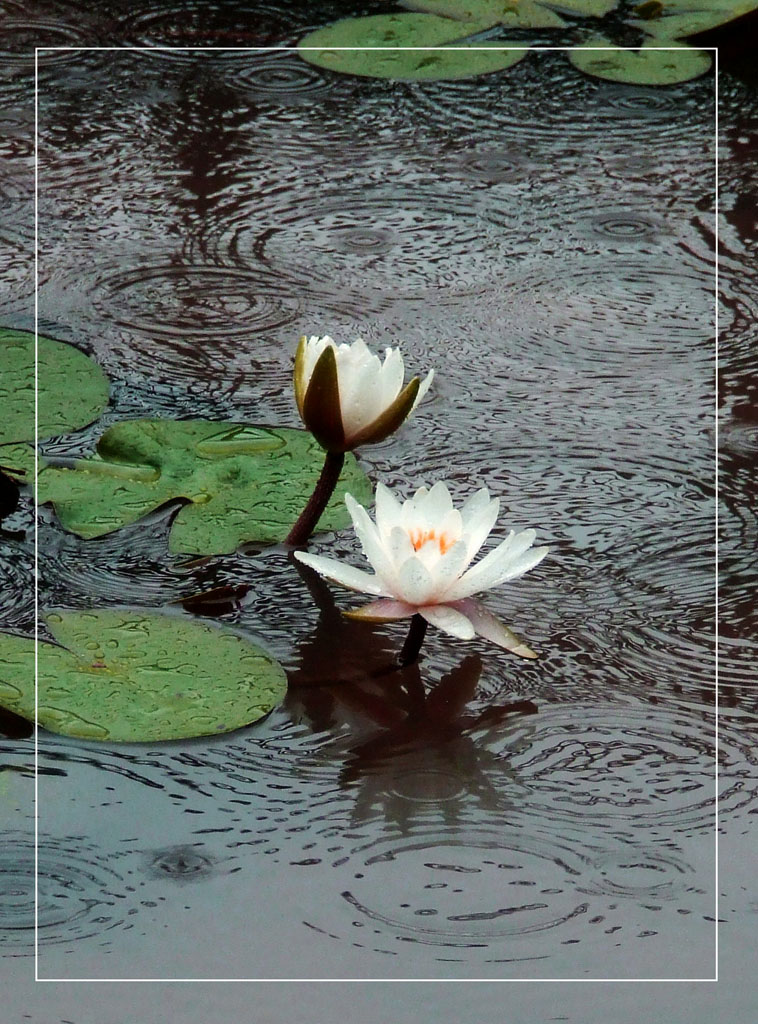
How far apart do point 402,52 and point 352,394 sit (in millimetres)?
1503

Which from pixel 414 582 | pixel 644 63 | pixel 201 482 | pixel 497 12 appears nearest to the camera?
pixel 414 582

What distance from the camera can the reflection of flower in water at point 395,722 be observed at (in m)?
1.07

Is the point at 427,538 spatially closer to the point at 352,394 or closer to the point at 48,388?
the point at 352,394

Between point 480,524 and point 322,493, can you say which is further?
point 322,493

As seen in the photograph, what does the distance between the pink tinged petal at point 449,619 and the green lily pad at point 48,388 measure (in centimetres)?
56

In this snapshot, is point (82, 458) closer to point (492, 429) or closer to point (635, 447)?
point (492, 429)

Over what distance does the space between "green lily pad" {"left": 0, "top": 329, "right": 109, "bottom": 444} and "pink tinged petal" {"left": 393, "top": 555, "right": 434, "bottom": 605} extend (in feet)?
1.78

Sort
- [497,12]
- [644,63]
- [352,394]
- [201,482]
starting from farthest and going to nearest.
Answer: [497,12] → [644,63] → [201,482] → [352,394]

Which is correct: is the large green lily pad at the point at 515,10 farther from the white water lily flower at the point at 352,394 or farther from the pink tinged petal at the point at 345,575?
the pink tinged petal at the point at 345,575

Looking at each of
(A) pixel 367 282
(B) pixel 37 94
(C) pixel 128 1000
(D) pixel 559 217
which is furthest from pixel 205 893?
(B) pixel 37 94

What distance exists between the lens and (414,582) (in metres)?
1.13

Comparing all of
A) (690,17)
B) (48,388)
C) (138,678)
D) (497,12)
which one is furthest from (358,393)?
(690,17)

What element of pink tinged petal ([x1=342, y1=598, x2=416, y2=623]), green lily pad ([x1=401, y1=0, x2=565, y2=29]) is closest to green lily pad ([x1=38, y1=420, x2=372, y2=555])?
pink tinged petal ([x1=342, y1=598, x2=416, y2=623])

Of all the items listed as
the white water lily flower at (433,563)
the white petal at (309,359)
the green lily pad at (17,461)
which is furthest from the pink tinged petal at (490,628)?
the green lily pad at (17,461)
